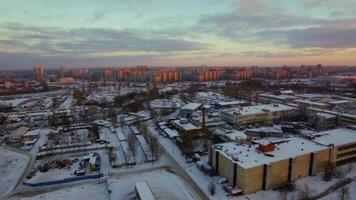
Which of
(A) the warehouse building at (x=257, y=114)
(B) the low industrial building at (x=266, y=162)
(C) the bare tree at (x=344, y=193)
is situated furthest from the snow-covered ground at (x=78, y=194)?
(A) the warehouse building at (x=257, y=114)

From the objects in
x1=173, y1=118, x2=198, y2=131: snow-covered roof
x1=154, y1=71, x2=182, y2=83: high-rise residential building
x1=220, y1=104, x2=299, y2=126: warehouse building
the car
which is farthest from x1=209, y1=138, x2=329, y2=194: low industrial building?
x1=154, y1=71, x2=182, y2=83: high-rise residential building

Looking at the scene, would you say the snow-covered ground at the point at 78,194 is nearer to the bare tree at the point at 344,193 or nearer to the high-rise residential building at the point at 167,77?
the bare tree at the point at 344,193

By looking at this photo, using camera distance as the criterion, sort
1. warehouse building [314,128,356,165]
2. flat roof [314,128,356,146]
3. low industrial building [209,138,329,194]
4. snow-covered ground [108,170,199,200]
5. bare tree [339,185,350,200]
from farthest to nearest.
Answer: flat roof [314,128,356,146], warehouse building [314,128,356,165], low industrial building [209,138,329,194], snow-covered ground [108,170,199,200], bare tree [339,185,350,200]

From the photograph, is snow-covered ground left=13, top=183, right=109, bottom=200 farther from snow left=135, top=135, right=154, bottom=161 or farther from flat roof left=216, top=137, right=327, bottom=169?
flat roof left=216, top=137, right=327, bottom=169

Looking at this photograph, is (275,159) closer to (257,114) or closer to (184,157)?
(184,157)

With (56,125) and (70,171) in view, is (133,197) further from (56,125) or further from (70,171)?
(56,125)
